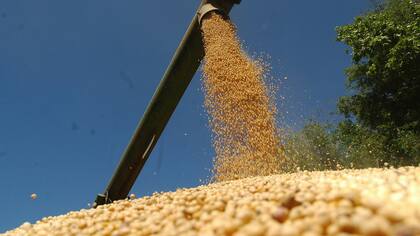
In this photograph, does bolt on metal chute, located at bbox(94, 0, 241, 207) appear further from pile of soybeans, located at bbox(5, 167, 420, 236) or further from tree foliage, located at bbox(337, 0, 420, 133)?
tree foliage, located at bbox(337, 0, 420, 133)

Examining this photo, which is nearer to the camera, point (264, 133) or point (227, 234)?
point (227, 234)

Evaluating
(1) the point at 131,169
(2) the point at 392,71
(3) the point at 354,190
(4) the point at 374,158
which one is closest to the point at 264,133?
(1) the point at 131,169

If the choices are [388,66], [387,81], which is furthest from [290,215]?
[387,81]

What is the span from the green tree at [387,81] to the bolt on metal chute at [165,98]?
8.29 metres

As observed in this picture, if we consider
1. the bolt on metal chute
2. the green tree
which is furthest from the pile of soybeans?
the green tree

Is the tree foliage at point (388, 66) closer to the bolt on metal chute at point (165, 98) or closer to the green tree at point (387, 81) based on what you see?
the green tree at point (387, 81)

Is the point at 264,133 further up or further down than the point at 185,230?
further up

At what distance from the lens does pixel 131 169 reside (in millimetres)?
8047

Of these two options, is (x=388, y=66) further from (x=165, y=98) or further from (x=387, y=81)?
(x=165, y=98)

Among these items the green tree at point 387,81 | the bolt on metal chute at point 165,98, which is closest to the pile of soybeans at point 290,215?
the bolt on metal chute at point 165,98

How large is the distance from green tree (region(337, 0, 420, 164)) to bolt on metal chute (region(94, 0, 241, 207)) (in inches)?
326

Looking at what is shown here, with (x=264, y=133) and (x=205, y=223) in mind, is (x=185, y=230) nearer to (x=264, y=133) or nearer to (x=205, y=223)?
(x=205, y=223)

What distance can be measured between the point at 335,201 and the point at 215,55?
458cm

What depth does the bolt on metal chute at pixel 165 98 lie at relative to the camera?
284 inches
